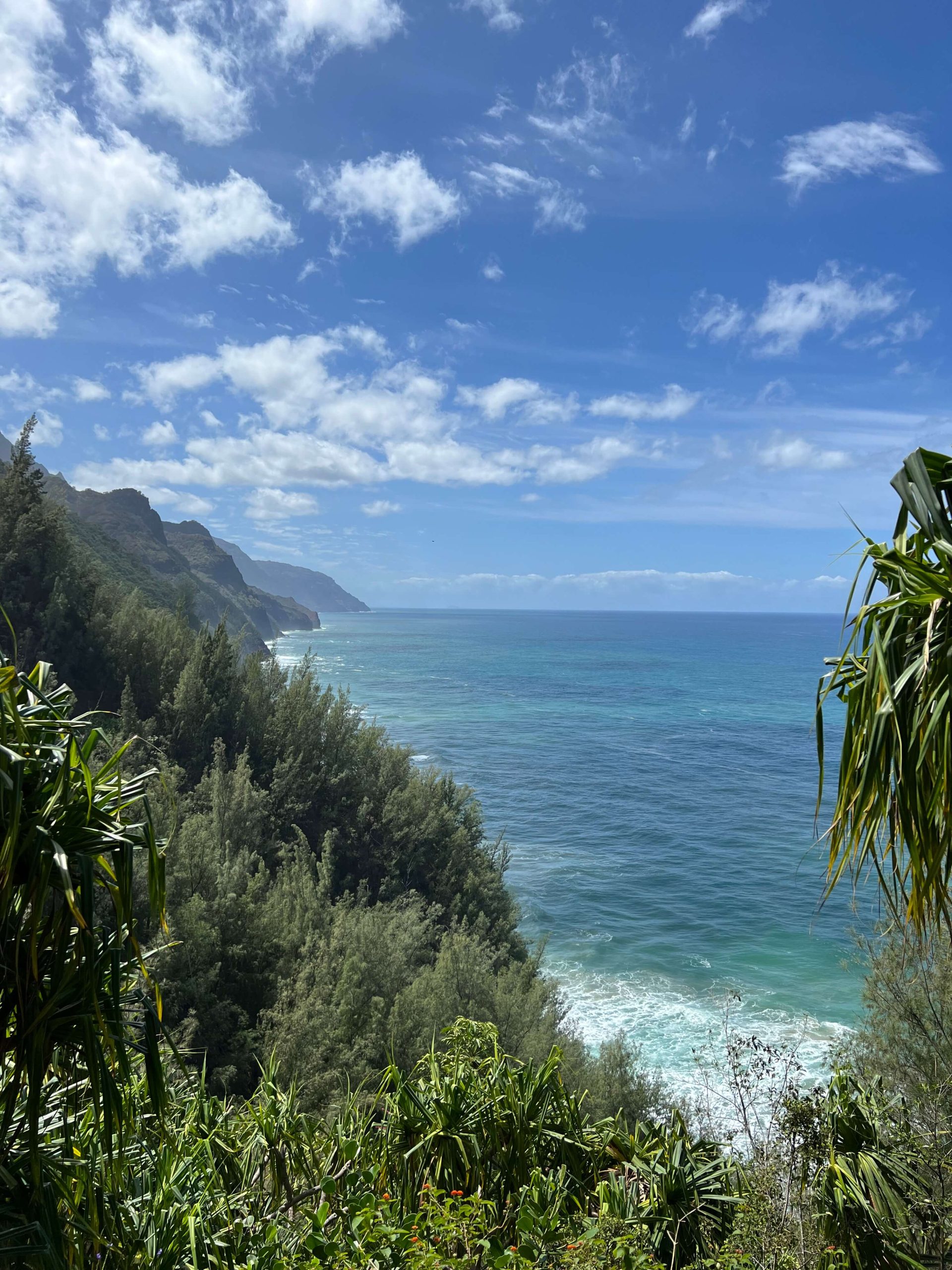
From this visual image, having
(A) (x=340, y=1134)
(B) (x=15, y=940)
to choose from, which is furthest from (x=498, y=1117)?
(B) (x=15, y=940)

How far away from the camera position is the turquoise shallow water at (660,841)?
1972cm

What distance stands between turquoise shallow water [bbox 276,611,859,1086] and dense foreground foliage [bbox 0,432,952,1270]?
491 cm

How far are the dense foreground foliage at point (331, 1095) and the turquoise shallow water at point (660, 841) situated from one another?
4907 mm

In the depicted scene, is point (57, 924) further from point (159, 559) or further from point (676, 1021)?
point (159, 559)

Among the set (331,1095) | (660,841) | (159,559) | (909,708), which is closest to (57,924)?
(909,708)

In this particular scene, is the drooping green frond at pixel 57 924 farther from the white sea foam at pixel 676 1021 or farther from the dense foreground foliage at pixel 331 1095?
the white sea foam at pixel 676 1021

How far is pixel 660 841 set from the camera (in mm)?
33094

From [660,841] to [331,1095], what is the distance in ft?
82.1

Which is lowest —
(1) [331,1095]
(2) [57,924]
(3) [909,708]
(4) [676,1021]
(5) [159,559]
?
(4) [676,1021]

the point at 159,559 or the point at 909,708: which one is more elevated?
the point at 159,559

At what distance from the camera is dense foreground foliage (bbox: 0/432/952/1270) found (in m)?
2.87

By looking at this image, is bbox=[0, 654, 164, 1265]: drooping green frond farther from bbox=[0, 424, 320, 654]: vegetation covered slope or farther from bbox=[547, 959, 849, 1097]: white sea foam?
bbox=[0, 424, 320, 654]: vegetation covered slope

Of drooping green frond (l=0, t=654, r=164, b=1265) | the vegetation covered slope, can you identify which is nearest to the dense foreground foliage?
drooping green frond (l=0, t=654, r=164, b=1265)

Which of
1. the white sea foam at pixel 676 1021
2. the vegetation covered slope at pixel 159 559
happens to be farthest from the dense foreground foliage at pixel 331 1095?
the vegetation covered slope at pixel 159 559
